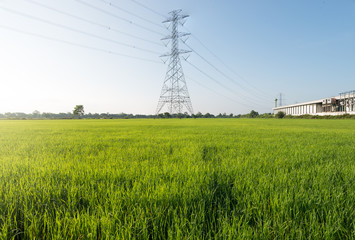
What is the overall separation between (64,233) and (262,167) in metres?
2.60

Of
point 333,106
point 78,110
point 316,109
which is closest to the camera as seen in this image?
point 333,106

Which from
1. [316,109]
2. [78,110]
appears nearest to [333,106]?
[316,109]

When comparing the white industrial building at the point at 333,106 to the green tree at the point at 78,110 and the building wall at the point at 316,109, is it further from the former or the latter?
the green tree at the point at 78,110

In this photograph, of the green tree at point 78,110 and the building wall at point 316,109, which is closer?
the building wall at point 316,109

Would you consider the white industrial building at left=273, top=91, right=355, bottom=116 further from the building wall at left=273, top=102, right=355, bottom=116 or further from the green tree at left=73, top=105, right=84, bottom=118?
the green tree at left=73, top=105, right=84, bottom=118

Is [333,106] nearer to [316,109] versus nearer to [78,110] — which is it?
[316,109]

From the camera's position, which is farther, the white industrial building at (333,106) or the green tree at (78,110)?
the green tree at (78,110)

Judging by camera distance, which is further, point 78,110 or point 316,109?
point 78,110

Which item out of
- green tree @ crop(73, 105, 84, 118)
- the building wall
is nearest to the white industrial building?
the building wall

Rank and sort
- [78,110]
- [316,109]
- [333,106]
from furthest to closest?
[78,110], [316,109], [333,106]

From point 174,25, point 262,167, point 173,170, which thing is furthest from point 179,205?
point 174,25

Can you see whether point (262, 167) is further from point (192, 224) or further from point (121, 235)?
point (121, 235)

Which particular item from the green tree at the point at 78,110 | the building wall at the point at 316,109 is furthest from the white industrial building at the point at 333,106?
the green tree at the point at 78,110

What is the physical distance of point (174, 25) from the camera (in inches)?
1448
